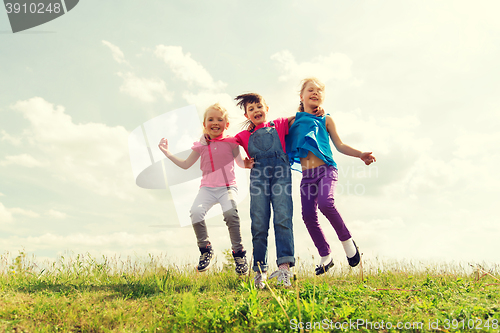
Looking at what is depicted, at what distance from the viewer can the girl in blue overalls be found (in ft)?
15.2

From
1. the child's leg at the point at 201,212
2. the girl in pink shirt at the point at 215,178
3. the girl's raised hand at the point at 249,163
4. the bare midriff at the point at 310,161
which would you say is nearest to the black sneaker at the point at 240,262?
the girl in pink shirt at the point at 215,178

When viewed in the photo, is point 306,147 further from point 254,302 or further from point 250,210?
point 254,302

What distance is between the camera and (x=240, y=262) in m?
5.22

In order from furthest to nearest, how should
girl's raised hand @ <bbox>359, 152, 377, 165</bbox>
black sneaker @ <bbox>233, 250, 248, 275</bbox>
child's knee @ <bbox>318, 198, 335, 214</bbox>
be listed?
black sneaker @ <bbox>233, 250, 248, 275</bbox> < girl's raised hand @ <bbox>359, 152, 377, 165</bbox> < child's knee @ <bbox>318, 198, 335, 214</bbox>

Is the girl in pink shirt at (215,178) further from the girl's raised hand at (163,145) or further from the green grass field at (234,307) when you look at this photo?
the green grass field at (234,307)

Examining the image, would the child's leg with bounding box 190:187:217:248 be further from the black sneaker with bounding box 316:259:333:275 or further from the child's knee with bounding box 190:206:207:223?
the black sneaker with bounding box 316:259:333:275

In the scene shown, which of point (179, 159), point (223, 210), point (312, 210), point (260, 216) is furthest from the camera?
point (179, 159)

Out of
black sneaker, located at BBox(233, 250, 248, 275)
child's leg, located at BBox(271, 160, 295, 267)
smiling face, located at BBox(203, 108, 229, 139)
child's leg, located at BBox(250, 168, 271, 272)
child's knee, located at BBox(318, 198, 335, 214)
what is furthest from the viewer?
smiling face, located at BBox(203, 108, 229, 139)

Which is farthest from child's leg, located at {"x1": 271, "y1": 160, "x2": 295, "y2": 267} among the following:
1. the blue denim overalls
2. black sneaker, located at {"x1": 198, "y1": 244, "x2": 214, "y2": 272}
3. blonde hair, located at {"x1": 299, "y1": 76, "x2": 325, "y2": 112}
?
blonde hair, located at {"x1": 299, "y1": 76, "x2": 325, "y2": 112}

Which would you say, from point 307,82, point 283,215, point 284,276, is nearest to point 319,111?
point 307,82

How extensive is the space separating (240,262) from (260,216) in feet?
3.20

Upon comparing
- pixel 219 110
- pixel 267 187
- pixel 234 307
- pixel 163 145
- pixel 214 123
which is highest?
pixel 219 110

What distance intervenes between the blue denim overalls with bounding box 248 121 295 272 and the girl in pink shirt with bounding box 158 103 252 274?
309mm

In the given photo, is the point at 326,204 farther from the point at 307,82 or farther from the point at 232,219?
the point at 307,82
